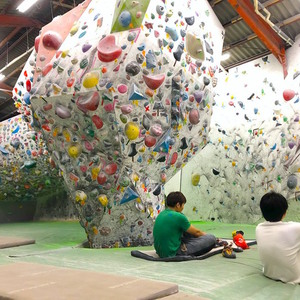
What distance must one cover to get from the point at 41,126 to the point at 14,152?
11.0 feet

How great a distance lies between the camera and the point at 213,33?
15.6 feet

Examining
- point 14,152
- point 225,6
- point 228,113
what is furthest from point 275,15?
point 14,152

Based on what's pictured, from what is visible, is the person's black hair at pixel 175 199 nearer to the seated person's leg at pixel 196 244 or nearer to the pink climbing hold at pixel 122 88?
the seated person's leg at pixel 196 244

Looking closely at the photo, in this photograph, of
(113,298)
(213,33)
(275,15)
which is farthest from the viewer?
(275,15)

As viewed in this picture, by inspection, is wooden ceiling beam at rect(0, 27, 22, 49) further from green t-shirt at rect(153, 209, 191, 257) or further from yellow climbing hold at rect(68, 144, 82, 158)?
green t-shirt at rect(153, 209, 191, 257)

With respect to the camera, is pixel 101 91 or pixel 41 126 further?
pixel 41 126

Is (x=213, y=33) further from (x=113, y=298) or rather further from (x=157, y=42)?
(x=113, y=298)

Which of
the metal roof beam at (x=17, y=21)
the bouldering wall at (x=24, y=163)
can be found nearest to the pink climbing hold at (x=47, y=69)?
the bouldering wall at (x=24, y=163)

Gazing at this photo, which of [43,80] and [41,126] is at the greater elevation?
[43,80]

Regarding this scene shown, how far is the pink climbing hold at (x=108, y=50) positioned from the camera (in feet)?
11.8

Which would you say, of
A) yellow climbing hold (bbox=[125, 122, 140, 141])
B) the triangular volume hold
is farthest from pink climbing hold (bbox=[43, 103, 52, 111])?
the triangular volume hold

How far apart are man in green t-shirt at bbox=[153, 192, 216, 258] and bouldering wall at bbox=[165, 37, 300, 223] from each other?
3.39 metres

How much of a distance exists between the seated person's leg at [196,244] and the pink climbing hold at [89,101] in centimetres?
151

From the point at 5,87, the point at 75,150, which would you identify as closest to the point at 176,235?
the point at 75,150
